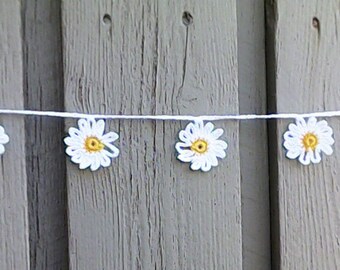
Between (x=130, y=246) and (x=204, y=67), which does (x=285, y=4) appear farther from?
(x=130, y=246)

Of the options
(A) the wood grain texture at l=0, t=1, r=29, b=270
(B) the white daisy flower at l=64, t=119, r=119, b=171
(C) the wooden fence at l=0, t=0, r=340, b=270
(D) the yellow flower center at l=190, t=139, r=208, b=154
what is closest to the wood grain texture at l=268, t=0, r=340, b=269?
(C) the wooden fence at l=0, t=0, r=340, b=270

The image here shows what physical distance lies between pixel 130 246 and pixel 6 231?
0.54 ft

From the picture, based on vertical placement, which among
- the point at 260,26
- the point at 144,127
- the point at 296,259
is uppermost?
the point at 260,26

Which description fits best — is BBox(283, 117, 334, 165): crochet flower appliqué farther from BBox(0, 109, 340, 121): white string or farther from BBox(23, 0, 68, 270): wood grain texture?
BBox(23, 0, 68, 270): wood grain texture

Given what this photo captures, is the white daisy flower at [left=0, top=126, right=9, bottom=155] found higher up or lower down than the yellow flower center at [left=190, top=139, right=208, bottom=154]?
higher up

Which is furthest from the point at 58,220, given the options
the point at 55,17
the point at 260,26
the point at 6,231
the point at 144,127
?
the point at 260,26

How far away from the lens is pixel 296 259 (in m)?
0.87

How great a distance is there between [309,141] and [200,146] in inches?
6.1

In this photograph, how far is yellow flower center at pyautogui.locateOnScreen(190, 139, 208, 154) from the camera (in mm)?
850

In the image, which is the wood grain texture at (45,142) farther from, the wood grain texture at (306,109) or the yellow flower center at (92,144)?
the wood grain texture at (306,109)

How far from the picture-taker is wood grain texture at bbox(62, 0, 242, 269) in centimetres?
84

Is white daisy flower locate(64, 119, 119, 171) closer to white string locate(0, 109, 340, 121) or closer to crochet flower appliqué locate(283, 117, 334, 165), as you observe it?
white string locate(0, 109, 340, 121)

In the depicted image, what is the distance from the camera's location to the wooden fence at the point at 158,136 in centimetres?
84

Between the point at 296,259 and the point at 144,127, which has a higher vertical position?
the point at 144,127
